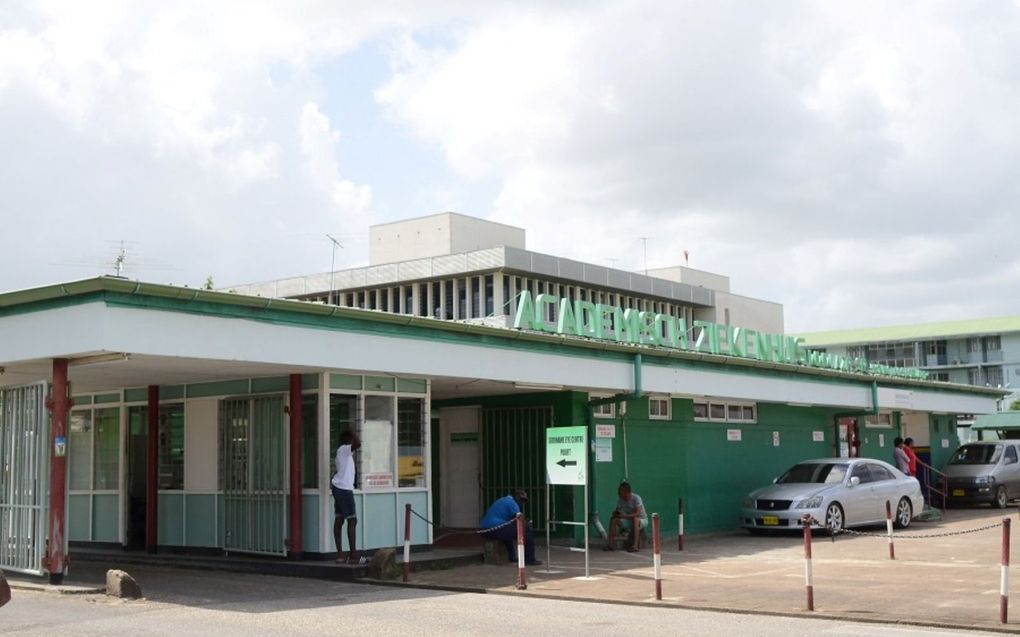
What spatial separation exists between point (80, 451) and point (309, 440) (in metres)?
6.17

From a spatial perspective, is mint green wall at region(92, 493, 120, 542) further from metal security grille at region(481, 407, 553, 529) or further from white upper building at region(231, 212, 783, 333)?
white upper building at region(231, 212, 783, 333)

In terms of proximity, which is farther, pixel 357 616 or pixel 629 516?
pixel 629 516

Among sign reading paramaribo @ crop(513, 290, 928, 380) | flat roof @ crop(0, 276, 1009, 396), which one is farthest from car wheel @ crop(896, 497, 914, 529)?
flat roof @ crop(0, 276, 1009, 396)

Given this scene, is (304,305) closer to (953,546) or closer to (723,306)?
(953,546)

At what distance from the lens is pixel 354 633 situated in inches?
430

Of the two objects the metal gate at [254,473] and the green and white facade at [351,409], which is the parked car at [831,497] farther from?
the metal gate at [254,473]

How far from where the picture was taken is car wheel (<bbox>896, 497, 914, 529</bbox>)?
23719 millimetres

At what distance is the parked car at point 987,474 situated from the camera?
100.0ft

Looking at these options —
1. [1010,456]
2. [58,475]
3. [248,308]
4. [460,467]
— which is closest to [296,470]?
[248,308]

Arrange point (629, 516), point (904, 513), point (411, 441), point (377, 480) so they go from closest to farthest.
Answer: point (377, 480)
point (411, 441)
point (629, 516)
point (904, 513)

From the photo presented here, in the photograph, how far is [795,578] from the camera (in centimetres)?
1556

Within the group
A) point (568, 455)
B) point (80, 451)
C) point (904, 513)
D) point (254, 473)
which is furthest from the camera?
point (904, 513)

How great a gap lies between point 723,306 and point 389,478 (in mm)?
63645

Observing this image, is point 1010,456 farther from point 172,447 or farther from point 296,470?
point 172,447
